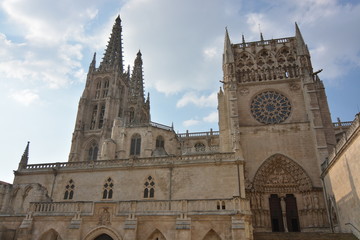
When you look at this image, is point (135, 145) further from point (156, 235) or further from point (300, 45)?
point (300, 45)

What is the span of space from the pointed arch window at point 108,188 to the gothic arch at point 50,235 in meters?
4.36

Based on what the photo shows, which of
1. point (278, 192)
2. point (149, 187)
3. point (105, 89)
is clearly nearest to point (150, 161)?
point (149, 187)

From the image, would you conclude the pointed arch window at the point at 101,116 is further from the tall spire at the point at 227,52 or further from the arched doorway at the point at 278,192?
the arched doorway at the point at 278,192

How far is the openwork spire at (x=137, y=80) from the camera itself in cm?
6180

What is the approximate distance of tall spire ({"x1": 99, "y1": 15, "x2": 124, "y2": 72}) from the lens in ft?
178

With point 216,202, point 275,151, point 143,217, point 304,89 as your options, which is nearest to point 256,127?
point 275,151

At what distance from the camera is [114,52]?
57.0 metres

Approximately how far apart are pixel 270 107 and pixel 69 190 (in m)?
19.5

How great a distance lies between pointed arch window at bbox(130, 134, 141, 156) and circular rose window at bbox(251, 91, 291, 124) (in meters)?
14.8

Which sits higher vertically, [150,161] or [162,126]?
[162,126]

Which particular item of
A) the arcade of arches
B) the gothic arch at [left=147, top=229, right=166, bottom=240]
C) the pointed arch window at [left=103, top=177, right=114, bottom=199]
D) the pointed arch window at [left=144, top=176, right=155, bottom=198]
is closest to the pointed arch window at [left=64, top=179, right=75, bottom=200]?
the pointed arch window at [left=103, top=177, right=114, bottom=199]

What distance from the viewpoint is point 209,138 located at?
138 feet

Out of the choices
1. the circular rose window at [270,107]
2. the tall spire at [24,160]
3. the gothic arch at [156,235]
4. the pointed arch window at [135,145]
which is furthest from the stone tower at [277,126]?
the tall spire at [24,160]

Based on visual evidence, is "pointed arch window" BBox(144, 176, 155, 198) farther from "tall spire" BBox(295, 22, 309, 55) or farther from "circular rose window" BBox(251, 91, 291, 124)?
"tall spire" BBox(295, 22, 309, 55)
